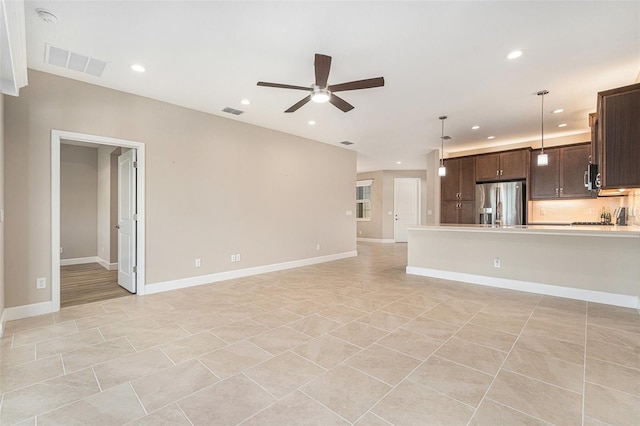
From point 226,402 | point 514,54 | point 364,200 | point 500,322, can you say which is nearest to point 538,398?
point 500,322

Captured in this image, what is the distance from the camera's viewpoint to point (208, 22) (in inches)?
98.5

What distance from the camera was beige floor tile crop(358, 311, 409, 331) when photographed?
2949 mm

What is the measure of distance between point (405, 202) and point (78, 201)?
951cm

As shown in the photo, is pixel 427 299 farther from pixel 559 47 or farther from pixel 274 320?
pixel 559 47

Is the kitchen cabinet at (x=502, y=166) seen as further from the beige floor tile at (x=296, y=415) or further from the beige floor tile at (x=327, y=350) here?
the beige floor tile at (x=296, y=415)

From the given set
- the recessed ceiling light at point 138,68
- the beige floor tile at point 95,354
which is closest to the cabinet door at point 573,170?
the recessed ceiling light at point 138,68

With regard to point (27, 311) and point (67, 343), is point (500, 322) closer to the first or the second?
point (67, 343)

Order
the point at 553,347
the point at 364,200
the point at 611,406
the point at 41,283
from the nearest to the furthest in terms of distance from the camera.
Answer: the point at 611,406, the point at 553,347, the point at 41,283, the point at 364,200

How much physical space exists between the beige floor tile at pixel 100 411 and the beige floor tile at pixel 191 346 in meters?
0.47

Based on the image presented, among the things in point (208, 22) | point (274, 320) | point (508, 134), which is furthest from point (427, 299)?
point (508, 134)

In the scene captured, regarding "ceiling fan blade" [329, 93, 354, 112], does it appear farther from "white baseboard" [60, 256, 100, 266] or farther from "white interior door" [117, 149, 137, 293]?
"white baseboard" [60, 256, 100, 266]

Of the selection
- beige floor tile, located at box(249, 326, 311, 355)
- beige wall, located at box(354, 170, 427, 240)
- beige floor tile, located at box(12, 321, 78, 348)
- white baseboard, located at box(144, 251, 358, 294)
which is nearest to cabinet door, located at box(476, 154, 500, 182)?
beige wall, located at box(354, 170, 427, 240)

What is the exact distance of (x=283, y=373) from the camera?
210 cm

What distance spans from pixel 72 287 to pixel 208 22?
4.50 meters
